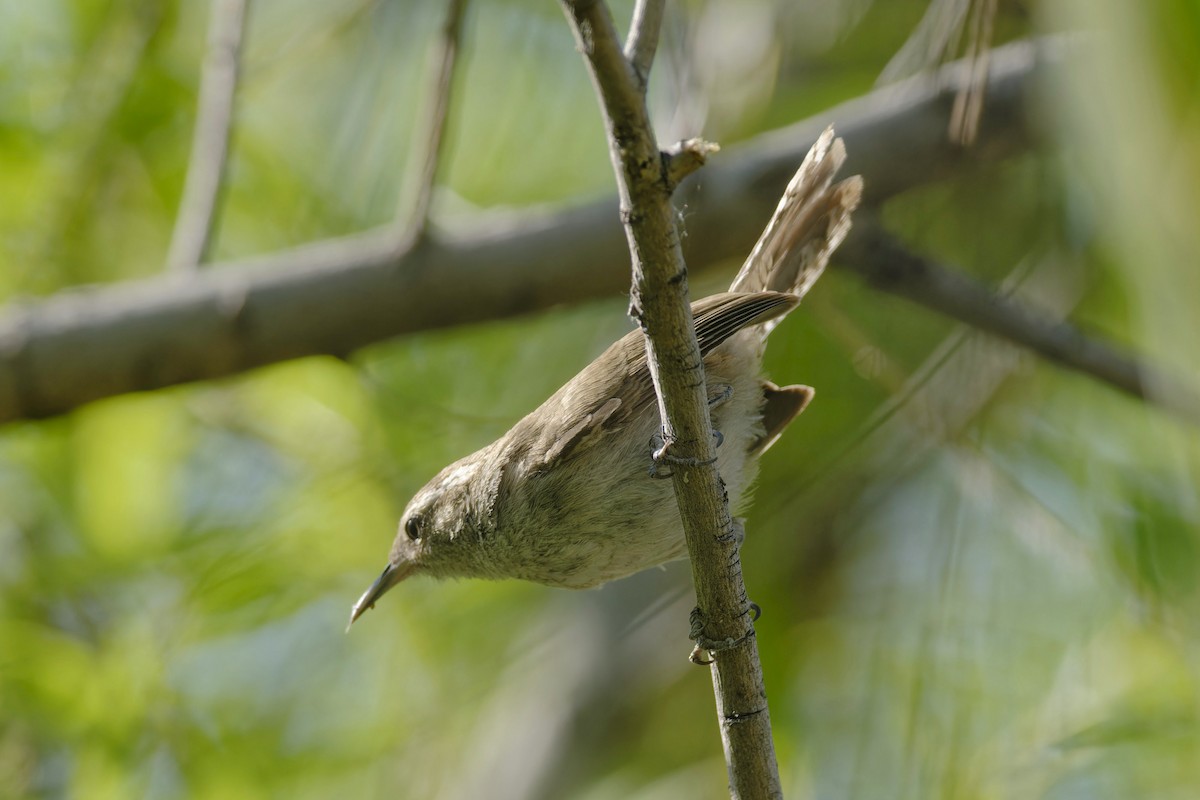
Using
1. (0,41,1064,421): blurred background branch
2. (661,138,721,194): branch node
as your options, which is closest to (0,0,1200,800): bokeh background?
(0,41,1064,421): blurred background branch

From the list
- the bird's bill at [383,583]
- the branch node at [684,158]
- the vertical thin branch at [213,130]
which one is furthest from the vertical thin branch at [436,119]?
the branch node at [684,158]

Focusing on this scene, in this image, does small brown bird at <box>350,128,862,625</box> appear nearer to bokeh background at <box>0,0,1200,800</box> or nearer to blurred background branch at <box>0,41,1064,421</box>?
bokeh background at <box>0,0,1200,800</box>

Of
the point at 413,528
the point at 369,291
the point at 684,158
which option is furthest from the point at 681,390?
the point at 369,291

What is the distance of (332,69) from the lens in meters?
5.57

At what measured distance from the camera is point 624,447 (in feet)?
10.2

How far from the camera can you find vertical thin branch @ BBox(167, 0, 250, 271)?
14.1ft

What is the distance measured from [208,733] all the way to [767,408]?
2928 mm

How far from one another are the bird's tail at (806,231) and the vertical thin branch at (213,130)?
6.88 ft

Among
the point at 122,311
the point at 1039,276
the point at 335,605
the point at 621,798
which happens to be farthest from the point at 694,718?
the point at 122,311

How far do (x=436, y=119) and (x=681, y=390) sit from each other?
6.62 ft

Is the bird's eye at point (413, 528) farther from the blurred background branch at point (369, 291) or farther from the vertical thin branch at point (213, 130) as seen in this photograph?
the vertical thin branch at point (213, 130)

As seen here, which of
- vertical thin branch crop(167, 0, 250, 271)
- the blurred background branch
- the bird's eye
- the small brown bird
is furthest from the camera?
the blurred background branch

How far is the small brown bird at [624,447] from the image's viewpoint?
3084mm

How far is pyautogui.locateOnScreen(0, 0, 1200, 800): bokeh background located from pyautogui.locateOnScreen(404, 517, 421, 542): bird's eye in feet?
2.08
